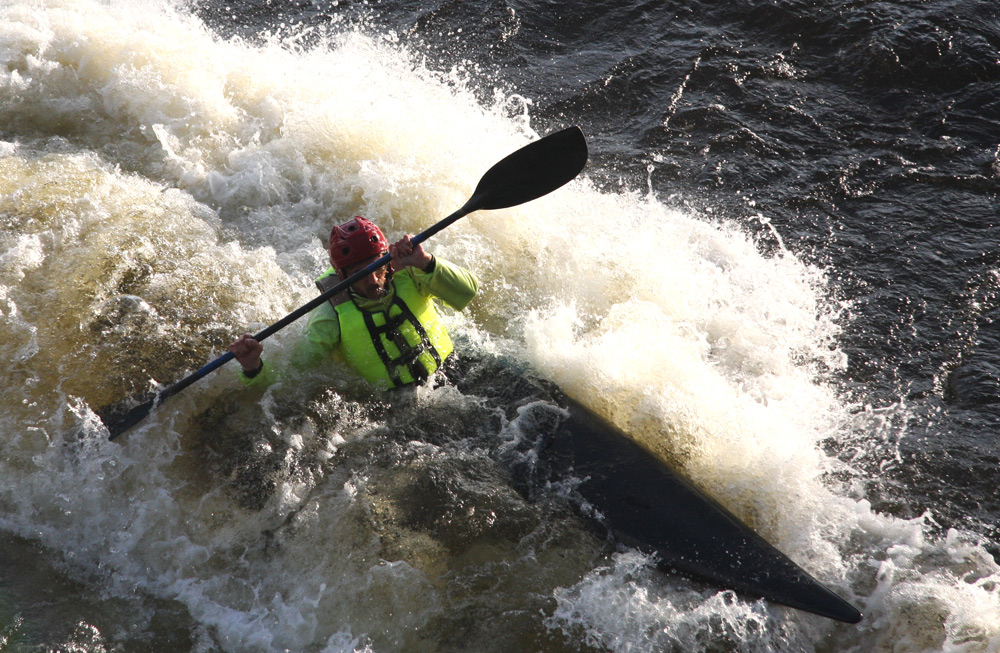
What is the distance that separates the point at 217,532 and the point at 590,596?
1939 millimetres

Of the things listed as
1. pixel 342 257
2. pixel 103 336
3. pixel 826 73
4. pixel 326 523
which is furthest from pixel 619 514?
pixel 826 73

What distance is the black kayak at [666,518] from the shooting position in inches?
129

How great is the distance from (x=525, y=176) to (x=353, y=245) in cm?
119

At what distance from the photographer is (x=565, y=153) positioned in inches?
174

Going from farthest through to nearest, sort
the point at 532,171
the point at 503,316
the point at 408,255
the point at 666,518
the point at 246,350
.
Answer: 1. the point at 503,316
2. the point at 532,171
3. the point at 246,350
4. the point at 408,255
5. the point at 666,518

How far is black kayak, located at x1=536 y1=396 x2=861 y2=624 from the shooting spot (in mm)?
3281

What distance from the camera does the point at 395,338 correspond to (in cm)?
411

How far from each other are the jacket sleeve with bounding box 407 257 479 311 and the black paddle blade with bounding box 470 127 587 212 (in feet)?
1.92

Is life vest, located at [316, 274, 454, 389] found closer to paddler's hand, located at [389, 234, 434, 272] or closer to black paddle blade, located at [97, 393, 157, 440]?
paddler's hand, located at [389, 234, 434, 272]

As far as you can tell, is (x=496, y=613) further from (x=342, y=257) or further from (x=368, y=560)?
(x=342, y=257)

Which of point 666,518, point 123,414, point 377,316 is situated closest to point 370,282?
point 377,316

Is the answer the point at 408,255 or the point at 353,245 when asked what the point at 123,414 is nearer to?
the point at 353,245

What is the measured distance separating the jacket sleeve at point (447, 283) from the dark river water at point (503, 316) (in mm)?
583

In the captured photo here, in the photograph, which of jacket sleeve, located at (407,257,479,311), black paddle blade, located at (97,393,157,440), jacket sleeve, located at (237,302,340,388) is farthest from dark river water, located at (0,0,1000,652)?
jacket sleeve, located at (407,257,479,311)
